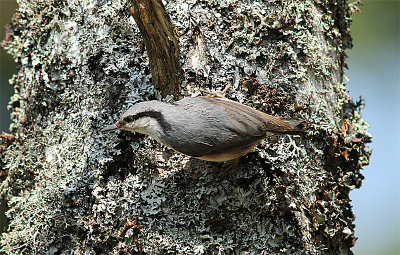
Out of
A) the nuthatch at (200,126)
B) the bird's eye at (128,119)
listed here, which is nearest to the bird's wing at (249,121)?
the nuthatch at (200,126)

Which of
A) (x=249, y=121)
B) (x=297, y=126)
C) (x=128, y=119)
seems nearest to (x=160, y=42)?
(x=128, y=119)

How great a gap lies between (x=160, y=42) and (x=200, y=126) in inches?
19.8

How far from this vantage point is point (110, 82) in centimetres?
229

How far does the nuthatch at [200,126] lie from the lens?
203 cm

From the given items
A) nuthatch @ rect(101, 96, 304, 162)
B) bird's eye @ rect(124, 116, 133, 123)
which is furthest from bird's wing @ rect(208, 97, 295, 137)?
bird's eye @ rect(124, 116, 133, 123)

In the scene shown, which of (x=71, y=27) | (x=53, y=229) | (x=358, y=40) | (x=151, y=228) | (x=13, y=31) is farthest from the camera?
(x=358, y=40)

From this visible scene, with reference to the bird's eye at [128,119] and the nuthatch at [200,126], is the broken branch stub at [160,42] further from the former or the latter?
the bird's eye at [128,119]

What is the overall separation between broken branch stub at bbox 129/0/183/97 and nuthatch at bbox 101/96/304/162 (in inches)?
5.7

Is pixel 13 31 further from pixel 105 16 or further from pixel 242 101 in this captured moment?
pixel 242 101

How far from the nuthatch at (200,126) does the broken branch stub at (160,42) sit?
0.47 ft

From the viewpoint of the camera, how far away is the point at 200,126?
205cm

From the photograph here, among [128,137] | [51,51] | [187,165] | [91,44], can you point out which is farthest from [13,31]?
[187,165]

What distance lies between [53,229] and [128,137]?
27.9 inches

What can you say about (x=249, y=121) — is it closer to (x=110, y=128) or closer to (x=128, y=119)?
(x=128, y=119)
